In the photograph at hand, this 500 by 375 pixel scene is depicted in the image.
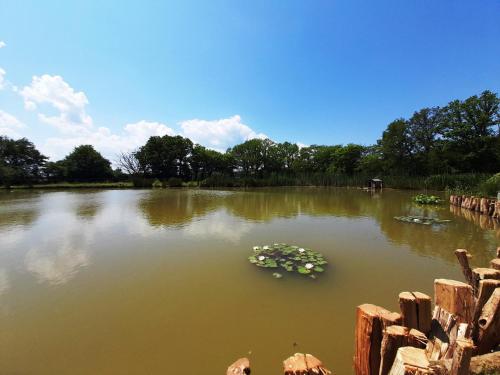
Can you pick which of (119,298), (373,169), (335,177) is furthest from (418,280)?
(373,169)

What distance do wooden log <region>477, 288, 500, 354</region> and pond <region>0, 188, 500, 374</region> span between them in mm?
1127

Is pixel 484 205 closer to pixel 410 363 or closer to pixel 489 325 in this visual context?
pixel 489 325

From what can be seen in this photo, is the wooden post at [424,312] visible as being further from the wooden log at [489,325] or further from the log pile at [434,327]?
the wooden log at [489,325]

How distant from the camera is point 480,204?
1083 cm

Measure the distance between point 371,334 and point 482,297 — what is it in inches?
41.6

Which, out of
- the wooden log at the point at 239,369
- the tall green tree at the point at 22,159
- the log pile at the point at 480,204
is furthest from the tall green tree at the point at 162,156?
the wooden log at the point at 239,369

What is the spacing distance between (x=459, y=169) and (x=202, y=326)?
3616cm

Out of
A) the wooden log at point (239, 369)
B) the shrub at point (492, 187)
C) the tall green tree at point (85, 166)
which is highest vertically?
the tall green tree at point (85, 166)

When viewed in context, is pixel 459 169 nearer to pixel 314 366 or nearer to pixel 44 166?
pixel 314 366

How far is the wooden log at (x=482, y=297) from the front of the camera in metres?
1.98

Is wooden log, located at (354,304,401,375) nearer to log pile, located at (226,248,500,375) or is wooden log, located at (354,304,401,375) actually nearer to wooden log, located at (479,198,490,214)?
log pile, located at (226,248,500,375)

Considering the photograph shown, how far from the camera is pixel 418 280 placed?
A: 4.11 metres

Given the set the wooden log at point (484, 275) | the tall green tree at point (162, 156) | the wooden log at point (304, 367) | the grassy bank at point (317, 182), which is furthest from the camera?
the tall green tree at point (162, 156)

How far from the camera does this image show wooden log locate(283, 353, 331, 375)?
1.46 meters
